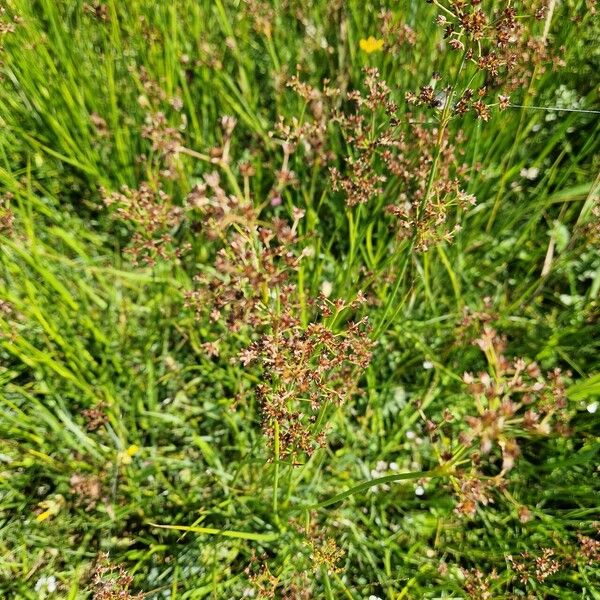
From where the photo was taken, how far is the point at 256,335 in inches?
102

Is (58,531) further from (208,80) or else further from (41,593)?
(208,80)

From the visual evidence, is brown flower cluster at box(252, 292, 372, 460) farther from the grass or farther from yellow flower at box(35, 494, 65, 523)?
yellow flower at box(35, 494, 65, 523)

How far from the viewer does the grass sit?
2.18 metres

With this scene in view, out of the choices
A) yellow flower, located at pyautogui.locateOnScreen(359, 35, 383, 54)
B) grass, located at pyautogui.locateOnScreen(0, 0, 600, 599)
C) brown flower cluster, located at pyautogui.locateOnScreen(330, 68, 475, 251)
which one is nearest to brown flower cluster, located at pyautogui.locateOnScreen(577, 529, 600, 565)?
grass, located at pyautogui.locateOnScreen(0, 0, 600, 599)

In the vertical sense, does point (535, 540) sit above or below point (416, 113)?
below

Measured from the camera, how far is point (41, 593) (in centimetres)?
216

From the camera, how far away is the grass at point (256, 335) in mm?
2182

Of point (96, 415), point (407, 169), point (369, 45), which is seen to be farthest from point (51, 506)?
point (369, 45)

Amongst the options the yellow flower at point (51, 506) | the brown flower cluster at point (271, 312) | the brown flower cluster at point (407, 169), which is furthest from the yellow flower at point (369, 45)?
the yellow flower at point (51, 506)

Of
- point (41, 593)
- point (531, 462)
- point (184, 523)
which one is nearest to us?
point (41, 593)

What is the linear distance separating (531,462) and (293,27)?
2800 millimetres

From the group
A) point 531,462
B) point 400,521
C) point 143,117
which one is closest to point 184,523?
point 400,521

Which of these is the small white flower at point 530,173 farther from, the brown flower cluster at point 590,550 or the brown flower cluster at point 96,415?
the brown flower cluster at point 96,415

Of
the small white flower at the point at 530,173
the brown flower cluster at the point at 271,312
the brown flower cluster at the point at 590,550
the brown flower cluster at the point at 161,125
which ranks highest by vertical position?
the brown flower cluster at the point at 161,125
